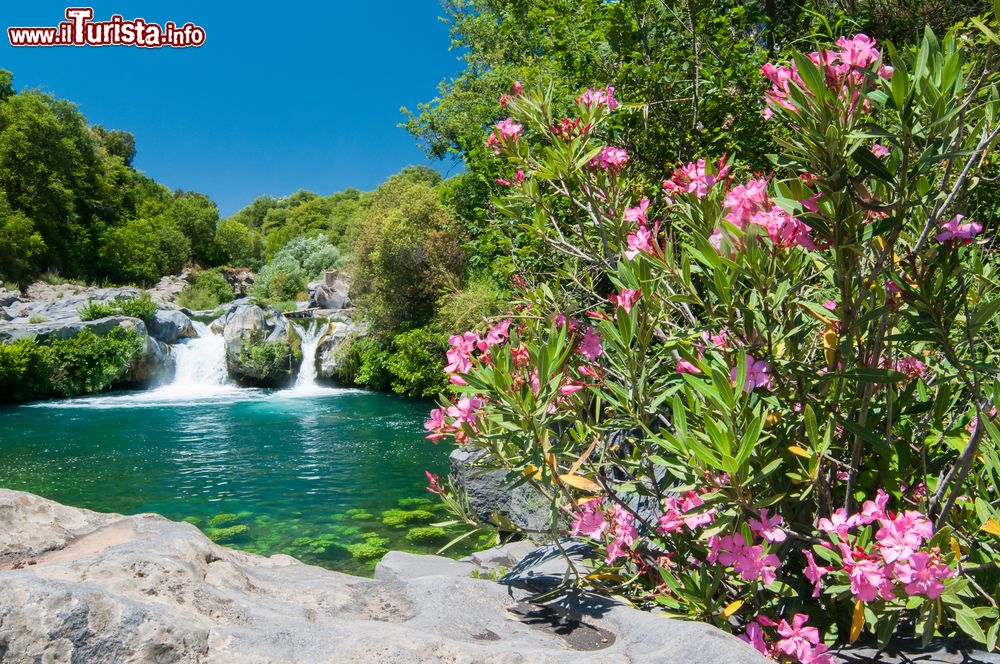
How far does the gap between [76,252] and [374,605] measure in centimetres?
3475

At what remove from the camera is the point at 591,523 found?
2.26 meters

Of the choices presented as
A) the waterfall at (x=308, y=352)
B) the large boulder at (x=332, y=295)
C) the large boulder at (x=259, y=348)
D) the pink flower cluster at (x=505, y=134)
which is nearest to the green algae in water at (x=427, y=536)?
the pink flower cluster at (x=505, y=134)

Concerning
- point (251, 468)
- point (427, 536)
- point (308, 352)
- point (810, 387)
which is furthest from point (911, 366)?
point (308, 352)

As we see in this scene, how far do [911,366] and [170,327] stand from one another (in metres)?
21.0

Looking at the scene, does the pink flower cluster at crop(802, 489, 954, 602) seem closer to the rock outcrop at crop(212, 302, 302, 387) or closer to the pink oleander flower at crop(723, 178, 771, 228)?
the pink oleander flower at crop(723, 178, 771, 228)

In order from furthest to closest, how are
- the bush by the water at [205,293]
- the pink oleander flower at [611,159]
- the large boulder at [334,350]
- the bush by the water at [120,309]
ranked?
the bush by the water at [205,293] < the large boulder at [334,350] < the bush by the water at [120,309] < the pink oleander flower at [611,159]

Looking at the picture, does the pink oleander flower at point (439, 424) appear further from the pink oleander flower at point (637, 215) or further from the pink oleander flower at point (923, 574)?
the pink oleander flower at point (923, 574)

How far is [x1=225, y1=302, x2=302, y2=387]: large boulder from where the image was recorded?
1884cm

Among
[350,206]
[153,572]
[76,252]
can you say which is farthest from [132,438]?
[350,206]

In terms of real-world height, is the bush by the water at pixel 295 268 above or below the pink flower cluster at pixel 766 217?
above

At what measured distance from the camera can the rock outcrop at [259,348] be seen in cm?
1884

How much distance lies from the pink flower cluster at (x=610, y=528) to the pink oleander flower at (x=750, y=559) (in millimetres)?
533

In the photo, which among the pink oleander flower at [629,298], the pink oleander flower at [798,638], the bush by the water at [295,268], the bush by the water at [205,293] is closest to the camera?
the pink oleander flower at [798,638]

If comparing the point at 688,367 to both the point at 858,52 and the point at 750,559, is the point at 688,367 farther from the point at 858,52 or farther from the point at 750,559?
the point at 858,52
